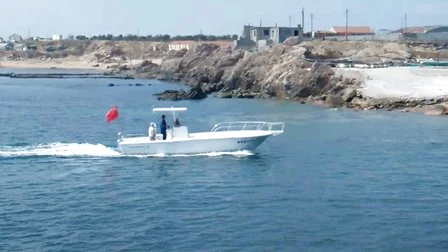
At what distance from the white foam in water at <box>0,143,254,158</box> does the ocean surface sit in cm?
7

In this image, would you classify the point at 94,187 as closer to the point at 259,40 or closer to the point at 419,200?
the point at 419,200

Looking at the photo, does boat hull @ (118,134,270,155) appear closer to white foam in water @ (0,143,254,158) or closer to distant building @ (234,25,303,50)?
white foam in water @ (0,143,254,158)

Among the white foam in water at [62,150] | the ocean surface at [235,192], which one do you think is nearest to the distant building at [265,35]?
the ocean surface at [235,192]

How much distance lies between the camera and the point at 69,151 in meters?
31.8

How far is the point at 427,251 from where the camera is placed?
1803 cm

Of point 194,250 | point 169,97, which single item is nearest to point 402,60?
point 169,97

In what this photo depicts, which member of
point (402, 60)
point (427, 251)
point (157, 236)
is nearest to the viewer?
point (427, 251)

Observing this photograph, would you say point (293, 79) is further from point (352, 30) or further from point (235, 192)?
point (352, 30)

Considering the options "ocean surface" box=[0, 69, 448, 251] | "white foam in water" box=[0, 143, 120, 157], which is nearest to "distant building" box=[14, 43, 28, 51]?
"ocean surface" box=[0, 69, 448, 251]

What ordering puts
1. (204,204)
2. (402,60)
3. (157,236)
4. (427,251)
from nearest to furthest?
(427,251)
(157,236)
(204,204)
(402,60)

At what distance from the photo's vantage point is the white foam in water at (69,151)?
1225 inches

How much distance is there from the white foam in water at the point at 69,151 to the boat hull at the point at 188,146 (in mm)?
180

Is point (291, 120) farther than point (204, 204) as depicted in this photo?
Yes

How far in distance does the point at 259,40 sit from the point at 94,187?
7284cm
